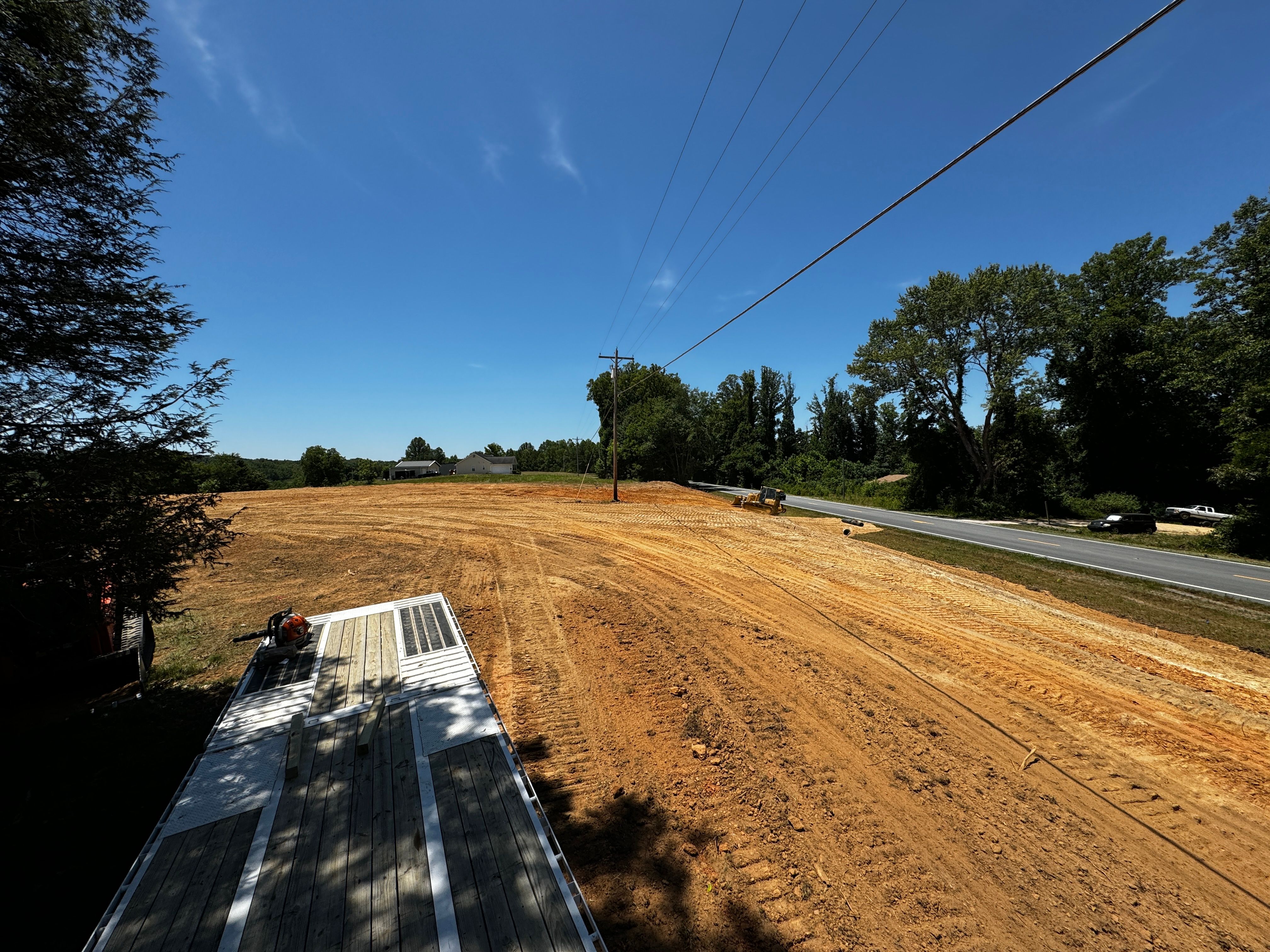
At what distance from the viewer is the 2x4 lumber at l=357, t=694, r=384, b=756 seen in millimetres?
4062

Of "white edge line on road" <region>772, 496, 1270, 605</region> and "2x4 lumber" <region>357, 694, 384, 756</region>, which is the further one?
"white edge line on road" <region>772, 496, 1270, 605</region>

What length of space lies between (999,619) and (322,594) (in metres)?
15.5

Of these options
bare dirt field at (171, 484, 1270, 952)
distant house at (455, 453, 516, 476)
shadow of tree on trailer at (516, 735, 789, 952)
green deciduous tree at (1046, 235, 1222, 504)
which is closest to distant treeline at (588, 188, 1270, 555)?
green deciduous tree at (1046, 235, 1222, 504)

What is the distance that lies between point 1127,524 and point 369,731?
3341 cm

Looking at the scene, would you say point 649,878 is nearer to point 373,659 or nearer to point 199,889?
point 199,889

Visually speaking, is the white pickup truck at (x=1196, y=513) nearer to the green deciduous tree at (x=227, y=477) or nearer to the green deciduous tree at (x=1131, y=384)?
the green deciduous tree at (x=1131, y=384)

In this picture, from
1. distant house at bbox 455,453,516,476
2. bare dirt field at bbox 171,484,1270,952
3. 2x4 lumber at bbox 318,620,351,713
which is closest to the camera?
bare dirt field at bbox 171,484,1270,952

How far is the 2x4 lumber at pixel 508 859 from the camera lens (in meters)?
2.63

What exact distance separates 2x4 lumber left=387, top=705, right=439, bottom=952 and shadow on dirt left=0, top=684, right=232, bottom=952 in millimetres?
2255

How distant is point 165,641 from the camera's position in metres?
8.32

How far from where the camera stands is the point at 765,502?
2672cm

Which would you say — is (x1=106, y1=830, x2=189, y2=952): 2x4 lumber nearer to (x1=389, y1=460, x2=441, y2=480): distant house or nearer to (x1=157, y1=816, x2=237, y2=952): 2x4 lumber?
(x1=157, y1=816, x2=237, y2=952): 2x4 lumber

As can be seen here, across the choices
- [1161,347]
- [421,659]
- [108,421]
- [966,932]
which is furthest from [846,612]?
[1161,347]

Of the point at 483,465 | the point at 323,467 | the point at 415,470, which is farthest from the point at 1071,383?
the point at 415,470
